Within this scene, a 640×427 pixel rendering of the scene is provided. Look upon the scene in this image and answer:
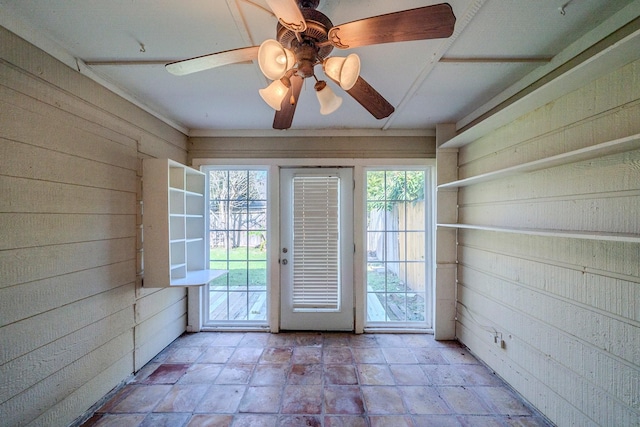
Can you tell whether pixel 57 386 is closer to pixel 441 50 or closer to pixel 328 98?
pixel 328 98

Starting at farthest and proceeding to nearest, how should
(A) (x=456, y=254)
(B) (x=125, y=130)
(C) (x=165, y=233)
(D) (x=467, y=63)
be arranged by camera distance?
1. (A) (x=456, y=254)
2. (C) (x=165, y=233)
3. (B) (x=125, y=130)
4. (D) (x=467, y=63)

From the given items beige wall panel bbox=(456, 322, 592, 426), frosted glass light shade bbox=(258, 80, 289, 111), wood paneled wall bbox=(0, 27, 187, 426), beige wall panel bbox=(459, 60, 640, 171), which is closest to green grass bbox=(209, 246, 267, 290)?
→ wood paneled wall bbox=(0, 27, 187, 426)

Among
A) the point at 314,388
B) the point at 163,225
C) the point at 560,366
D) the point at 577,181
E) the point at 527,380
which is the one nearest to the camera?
the point at 577,181

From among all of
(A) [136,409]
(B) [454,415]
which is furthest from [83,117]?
(B) [454,415]

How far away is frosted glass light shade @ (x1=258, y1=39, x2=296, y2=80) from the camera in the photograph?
92 centimetres

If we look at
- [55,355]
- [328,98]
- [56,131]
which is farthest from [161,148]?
[328,98]

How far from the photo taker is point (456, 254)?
8.65 ft

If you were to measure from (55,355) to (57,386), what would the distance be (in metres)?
0.19

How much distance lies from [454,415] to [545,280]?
108 centimetres

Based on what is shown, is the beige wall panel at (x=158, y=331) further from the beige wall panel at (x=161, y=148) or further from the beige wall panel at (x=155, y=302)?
the beige wall panel at (x=161, y=148)

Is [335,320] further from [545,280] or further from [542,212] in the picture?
[542,212]

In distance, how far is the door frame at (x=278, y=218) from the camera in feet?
9.13

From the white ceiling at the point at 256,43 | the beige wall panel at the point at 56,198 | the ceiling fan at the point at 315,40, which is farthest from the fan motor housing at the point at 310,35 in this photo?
the beige wall panel at the point at 56,198

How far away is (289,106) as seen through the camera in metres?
1.29
